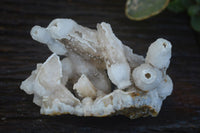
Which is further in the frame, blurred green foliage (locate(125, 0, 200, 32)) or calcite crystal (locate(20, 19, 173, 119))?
blurred green foliage (locate(125, 0, 200, 32))

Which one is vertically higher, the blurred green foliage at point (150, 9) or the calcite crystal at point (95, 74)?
the blurred green foliage at point (150, 9)

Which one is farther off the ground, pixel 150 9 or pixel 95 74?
pixel 150 9

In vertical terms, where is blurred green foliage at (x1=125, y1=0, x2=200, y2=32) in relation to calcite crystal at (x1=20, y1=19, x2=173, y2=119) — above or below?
above

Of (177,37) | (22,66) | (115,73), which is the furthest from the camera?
(177,37)

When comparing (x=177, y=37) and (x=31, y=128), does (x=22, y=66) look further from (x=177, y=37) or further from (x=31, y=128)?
(x=177, y=37)

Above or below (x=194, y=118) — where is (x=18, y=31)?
above

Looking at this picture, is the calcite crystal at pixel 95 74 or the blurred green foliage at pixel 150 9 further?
the blurred green foliage at pixel 150 9

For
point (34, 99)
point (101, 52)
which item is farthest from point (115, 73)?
point (34, 99)

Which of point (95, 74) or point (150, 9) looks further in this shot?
point (150, 9)
